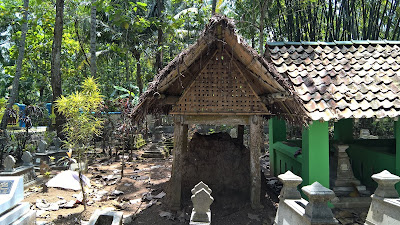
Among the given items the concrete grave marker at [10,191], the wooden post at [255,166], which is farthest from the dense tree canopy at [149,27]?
the concrete grave marker at [10,191]

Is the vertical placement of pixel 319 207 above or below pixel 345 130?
below

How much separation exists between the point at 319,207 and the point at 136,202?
518cm

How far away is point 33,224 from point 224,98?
4.69 meters

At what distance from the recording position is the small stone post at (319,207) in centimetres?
331

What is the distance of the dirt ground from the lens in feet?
19.3

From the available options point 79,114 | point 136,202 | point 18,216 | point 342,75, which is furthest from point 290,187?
point 79,114

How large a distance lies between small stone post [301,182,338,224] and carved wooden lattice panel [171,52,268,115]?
2896mm

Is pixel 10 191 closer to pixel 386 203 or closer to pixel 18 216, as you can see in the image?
pixel 18 216

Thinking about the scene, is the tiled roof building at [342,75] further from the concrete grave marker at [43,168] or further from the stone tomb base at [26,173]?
the concrete grave marker at [43,168]

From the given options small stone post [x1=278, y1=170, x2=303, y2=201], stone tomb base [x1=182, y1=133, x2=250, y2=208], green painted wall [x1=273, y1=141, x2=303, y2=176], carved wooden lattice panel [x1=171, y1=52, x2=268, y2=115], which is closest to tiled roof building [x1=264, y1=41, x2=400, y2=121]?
carved wooden lattice panel [x1=171, y1=52, x2=268, y2=115]

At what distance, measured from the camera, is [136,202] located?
731 cm

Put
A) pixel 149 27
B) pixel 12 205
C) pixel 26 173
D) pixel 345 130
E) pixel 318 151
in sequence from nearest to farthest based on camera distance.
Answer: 1. pixel 12 205
2. pixel 318 151
3. pixel 26 173
4. pixel 345 130
5. pixel 149 27

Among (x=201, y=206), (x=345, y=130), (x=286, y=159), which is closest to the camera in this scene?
(x=201, y=206)

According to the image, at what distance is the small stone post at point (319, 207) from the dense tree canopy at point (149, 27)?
16.9ft
